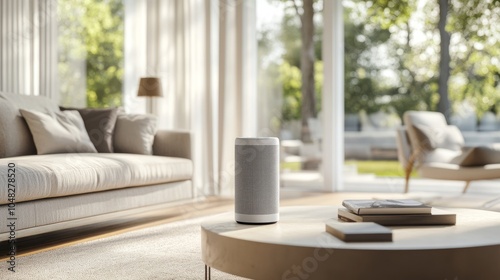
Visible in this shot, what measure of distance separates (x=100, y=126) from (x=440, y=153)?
285 cm

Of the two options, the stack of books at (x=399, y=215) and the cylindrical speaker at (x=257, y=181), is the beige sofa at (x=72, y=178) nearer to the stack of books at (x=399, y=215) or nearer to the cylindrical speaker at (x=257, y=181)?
the cylindrical speaker at (x=257, y=181)

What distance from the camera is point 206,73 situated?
253 inches

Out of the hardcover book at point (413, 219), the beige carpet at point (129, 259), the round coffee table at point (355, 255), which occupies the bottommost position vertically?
the beige carpet at point (129, 259)

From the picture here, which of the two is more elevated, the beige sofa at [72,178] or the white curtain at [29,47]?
the white curtain at [29,47]

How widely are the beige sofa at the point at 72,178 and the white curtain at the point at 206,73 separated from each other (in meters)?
1.70

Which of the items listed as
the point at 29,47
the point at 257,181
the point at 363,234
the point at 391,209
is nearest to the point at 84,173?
the point at 257,181

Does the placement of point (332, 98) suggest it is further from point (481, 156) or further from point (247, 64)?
point (481, 156)

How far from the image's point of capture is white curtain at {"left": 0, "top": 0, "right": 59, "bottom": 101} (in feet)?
17.6

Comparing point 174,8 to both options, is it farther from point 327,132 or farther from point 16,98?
point 16,98

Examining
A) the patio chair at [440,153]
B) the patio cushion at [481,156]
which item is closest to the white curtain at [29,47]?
the patio chair at [440,153]

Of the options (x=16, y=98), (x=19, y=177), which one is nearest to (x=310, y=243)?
(x=19, y=177)

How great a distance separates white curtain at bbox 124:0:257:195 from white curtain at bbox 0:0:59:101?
1.01 metres

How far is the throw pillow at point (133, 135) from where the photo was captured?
4.56 metres

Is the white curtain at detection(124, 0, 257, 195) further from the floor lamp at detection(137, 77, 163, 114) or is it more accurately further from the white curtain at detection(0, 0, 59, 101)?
the white curtain at detection(0, 0, 59, 101)
